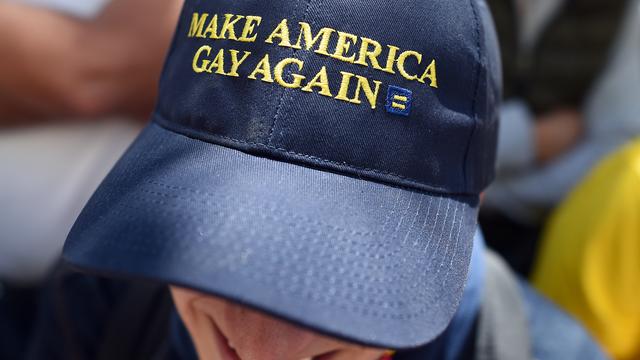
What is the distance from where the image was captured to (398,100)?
729 millimetres

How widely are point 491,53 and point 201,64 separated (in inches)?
13.8

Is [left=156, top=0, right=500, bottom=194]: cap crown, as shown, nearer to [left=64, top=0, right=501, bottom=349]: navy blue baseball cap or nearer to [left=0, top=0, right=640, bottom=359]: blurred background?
[left=64, top=0, right=501, bottom=349]: navy blue baseball cap

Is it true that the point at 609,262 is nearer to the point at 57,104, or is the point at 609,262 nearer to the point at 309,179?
the point at 309,179

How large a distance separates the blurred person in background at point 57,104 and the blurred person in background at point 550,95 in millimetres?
792

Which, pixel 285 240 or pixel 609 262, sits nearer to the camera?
pixel 285 240

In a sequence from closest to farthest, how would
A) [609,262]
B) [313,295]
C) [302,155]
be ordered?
[313,295] < [302,155] < [609,262]

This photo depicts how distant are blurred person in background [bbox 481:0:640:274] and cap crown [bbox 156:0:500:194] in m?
0.76

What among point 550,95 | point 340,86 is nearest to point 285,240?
point 340,86

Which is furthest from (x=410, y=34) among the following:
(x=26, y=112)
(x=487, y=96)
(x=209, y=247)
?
(x=26, y=112)

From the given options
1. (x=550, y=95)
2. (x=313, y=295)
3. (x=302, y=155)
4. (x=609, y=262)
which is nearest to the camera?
(x=313, y=295)

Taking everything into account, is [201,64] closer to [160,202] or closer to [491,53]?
[160,202]

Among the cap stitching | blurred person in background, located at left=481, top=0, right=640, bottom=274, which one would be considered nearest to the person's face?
the cap stitching

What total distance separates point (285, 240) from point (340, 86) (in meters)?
0.18

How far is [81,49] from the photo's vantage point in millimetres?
1113
